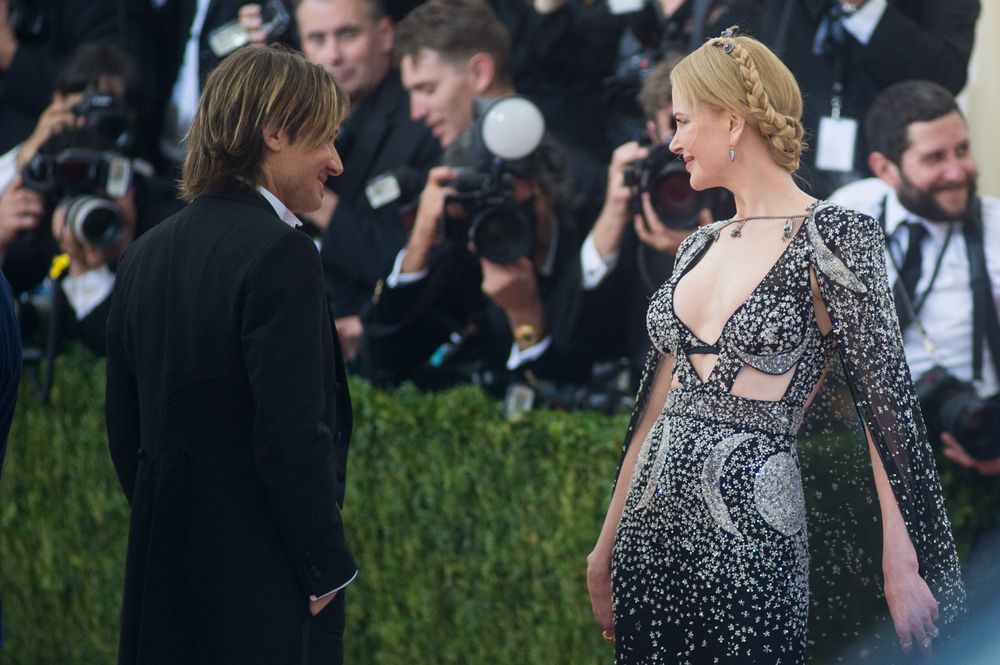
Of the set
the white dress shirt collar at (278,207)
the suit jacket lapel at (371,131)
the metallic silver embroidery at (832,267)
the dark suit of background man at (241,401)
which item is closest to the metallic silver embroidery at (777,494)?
the metallic silver embroidery at (832,267)

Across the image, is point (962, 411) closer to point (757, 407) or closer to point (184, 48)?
point (757, 407)

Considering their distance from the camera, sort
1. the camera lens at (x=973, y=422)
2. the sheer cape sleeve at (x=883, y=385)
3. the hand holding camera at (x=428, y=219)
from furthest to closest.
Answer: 1. the hand holding camera at (x=428, y=219)
2. the camera lens at (x=973, y=422)
3. the sheer cape sleeve at (x=883, y=385)

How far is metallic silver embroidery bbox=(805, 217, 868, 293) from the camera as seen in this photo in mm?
2252

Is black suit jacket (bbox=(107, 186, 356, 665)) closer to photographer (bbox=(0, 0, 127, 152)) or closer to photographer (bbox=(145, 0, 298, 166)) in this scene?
photographer (bbox=(145, 0, 298, 166))

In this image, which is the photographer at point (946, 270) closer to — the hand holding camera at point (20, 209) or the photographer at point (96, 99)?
the photographer at point (96, 99)

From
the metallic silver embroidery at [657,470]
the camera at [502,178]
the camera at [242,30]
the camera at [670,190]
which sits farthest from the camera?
the camera at [242,30]

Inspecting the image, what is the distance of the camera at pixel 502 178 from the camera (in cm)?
439

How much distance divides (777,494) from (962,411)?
1444 millimetres

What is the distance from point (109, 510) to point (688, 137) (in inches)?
150

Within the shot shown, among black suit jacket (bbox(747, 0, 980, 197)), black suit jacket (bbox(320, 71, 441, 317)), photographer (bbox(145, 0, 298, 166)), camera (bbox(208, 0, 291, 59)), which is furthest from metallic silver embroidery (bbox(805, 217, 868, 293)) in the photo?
photographer (bbox(145, 0, 298, 166))

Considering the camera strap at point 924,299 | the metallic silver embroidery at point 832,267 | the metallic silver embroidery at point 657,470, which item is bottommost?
the camera strap at point 924,299

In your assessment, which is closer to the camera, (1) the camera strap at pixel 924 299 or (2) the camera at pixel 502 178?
(1) the camera strap at pixel 924 299

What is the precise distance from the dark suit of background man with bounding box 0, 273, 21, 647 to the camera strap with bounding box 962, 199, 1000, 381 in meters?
2.56

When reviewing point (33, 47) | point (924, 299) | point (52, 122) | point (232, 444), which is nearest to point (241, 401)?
point (232, 444)
